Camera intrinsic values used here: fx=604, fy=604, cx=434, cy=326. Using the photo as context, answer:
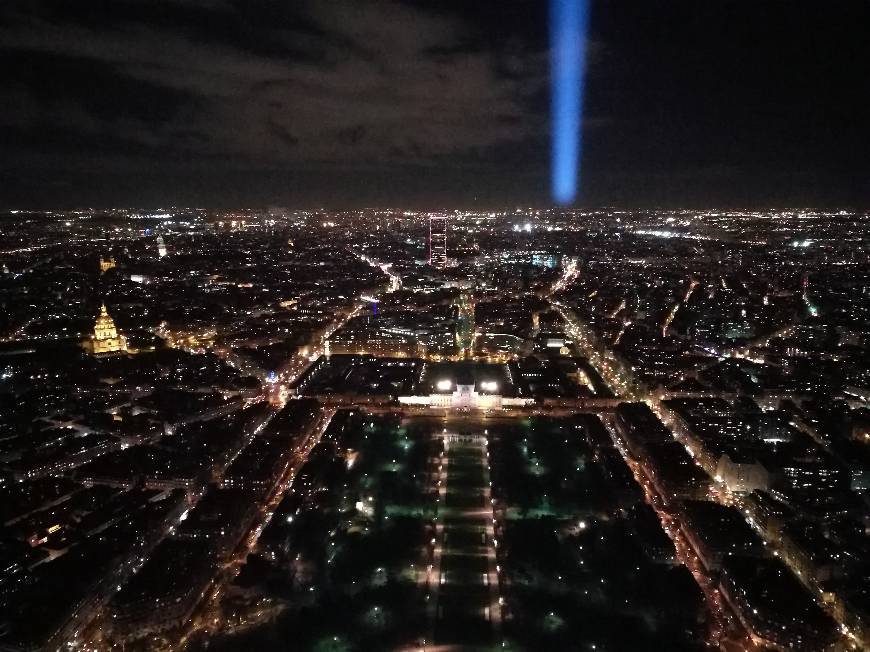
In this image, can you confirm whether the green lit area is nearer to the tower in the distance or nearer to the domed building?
the domed building

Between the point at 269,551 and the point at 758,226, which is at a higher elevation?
the point at 758,226

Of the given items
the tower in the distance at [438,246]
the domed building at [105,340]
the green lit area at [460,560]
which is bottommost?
the green lit area at [460,560]

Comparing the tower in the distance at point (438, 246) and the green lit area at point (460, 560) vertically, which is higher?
the tower in the distance at point (438, 246)

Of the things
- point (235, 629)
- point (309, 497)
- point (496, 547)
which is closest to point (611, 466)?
point (496, 547)

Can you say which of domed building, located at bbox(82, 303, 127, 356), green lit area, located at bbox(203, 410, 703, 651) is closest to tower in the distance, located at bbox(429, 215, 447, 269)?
domed building, located at bbox(82, 303, 127, 356)

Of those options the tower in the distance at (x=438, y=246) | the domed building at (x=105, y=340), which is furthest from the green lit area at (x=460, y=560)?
the tower in the distance at (x=438, y=246)

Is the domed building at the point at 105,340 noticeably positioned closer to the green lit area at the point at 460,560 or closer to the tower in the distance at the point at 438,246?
the green lit area at the point at 460,560

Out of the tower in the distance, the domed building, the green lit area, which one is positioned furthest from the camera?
the tower in the distance

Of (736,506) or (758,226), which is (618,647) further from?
(758,226)
